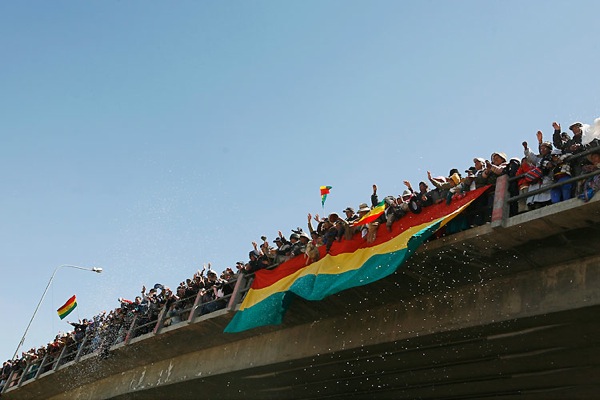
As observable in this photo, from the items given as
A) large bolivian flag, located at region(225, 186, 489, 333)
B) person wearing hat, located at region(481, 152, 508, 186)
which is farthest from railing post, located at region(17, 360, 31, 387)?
person wearing hat, located at region(481, 152, 508, 186)

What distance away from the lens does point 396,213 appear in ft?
41.7

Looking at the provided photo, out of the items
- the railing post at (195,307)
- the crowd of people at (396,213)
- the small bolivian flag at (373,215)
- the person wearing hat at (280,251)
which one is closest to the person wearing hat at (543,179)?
the crowd of people at (396,213)

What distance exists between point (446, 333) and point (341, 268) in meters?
2.52

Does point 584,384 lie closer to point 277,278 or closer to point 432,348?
point 432,348

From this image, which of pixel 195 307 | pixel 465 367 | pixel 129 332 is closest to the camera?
pixel 465 367

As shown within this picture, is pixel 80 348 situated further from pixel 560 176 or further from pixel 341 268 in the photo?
pixel 560 176

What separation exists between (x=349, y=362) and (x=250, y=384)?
4226 mm

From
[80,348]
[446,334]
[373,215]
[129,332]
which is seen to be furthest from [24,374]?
[446,334]

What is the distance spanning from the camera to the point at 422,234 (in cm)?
1137

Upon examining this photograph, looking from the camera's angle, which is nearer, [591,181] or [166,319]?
[591,181]

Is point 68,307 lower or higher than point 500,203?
higher

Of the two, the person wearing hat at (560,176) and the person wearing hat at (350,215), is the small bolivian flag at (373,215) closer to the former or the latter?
the person wearing hat at (350,215)

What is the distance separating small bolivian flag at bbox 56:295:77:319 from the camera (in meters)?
27.6

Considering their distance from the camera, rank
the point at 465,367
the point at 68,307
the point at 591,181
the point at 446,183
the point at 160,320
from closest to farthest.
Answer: the point at 591,181
the point at 446,183
the point at 465,367
the point at 160,320
the point at 68,307
